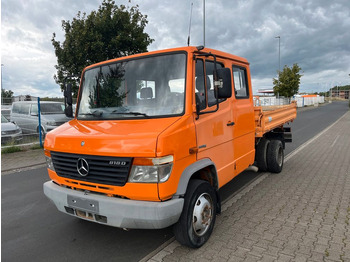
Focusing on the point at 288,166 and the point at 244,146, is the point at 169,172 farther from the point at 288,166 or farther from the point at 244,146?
the point at 288,166

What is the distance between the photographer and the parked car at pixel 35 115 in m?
9.87

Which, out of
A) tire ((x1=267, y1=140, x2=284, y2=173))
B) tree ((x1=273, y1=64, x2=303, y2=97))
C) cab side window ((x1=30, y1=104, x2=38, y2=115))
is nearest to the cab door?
tire ((x1=267, y1=140, x2=284, y2=173))

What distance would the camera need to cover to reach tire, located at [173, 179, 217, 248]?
9.02ft

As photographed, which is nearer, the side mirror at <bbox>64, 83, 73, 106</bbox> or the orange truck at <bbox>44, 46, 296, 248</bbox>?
the orange truck at <bbox>44, 46, 296, 248</bbox>

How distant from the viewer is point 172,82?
115 inches

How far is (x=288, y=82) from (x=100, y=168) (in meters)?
38.4

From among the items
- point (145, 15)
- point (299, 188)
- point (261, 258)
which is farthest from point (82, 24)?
point (261, 258)

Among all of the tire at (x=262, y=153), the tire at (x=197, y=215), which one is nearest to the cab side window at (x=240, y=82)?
the tire at (x=197, y=215)

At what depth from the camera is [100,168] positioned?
262 cm

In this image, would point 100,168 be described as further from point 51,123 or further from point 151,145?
point 51,123

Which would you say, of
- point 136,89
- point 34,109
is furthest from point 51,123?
point 136,89

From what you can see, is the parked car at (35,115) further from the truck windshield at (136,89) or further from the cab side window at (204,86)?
the cab side window at (204,86)

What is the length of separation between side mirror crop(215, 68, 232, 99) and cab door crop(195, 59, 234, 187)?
0.39ft

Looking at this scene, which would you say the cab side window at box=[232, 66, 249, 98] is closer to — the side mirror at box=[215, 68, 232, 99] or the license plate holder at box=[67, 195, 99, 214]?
the side mirror at box=[215, 68, 232, 99]
